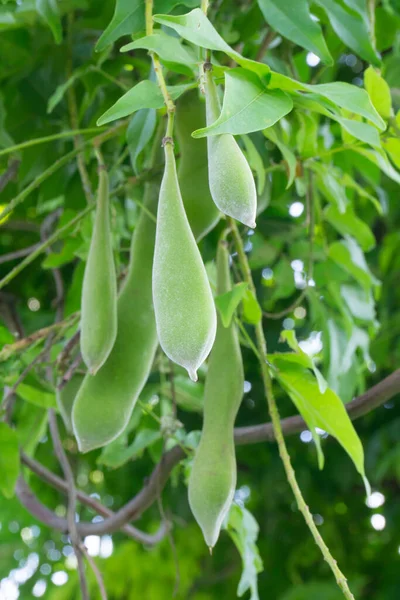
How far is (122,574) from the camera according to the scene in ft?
5.78

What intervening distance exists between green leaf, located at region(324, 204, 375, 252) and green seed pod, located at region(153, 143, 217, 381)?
714 mm

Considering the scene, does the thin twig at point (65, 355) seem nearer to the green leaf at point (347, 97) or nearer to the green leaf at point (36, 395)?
the green leaf at point (36, 395)

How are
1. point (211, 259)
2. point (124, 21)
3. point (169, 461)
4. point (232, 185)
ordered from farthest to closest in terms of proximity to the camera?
point (211, 259) < point (169, 461) < point (124, 21) < point (232, 185)

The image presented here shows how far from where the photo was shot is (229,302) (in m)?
0.69

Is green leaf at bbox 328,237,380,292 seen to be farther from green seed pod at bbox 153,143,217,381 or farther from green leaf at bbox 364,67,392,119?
green seed pod at bbox 153,143,217,381

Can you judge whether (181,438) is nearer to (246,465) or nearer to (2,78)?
(2,78)

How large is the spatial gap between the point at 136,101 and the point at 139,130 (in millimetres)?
186

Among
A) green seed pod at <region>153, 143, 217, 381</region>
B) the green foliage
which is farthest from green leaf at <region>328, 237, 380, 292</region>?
green seed pod at <region>153, 143, 217, 381</region>

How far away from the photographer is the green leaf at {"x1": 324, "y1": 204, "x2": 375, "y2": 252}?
1150mm

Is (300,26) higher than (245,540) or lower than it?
higher

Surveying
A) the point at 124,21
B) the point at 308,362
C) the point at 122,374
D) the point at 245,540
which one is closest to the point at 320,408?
the point at 308,362

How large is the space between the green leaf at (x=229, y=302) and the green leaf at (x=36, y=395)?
333 millimetres

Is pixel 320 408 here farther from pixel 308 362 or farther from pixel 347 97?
pixel 347 97

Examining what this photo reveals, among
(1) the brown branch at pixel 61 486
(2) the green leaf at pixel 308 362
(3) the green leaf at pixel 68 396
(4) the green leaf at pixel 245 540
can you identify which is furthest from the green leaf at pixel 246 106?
(1) the brown branch at pixel 61 486
